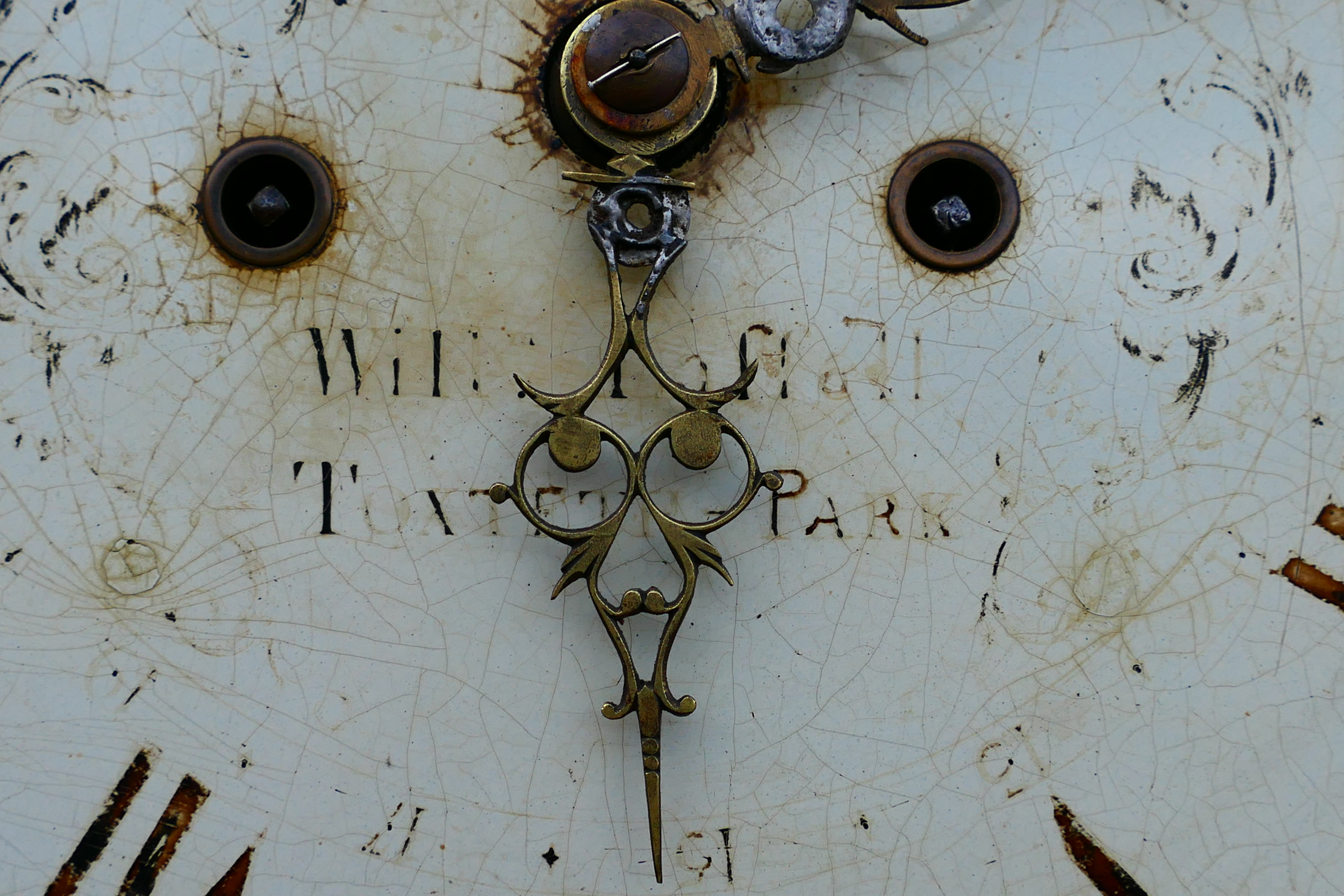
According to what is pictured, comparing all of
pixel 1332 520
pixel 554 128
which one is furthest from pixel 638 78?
pixel 1332 520

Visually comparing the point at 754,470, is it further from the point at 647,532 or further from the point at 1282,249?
the point at 1282,249

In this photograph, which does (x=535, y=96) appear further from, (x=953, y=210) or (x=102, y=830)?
(x=102, y=830)

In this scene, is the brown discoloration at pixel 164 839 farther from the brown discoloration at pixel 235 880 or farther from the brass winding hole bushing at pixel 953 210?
the brass winding hole bushing at pixel 953 210

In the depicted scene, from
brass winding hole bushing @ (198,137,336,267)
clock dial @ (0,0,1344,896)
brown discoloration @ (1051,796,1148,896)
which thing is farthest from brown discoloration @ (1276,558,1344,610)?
brass winding hole bushing @ (198,137,336,267)

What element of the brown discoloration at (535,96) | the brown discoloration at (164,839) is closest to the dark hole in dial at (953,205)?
the brown discoloration at (535,96)

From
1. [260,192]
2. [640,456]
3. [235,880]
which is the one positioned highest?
[260,192]

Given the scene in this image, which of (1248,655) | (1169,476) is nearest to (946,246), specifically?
(1169,476)
